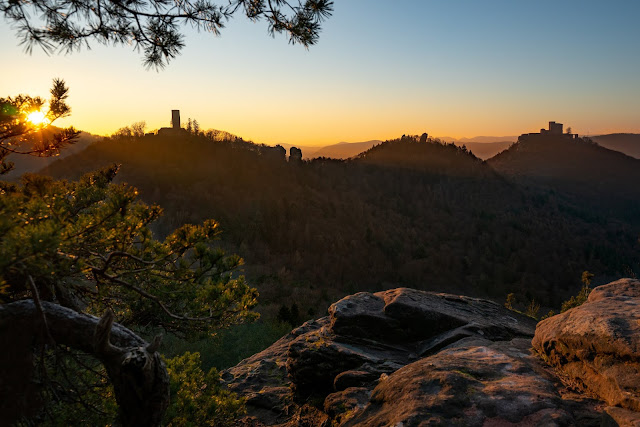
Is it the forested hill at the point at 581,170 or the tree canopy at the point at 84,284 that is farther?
the forested hill at the point at 581,170

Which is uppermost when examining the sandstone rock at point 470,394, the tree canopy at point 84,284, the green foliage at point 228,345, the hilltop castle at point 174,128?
the hilltop castle at point 174,128

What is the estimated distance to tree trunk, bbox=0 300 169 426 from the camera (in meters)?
2.83

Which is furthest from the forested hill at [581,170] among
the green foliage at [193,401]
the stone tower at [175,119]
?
the green foliage at [193,401]

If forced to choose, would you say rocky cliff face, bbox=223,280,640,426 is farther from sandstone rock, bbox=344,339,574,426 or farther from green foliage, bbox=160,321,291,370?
green foliage, bbox=160,321,291,370

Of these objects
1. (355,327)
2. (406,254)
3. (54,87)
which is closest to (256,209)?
(406,254)

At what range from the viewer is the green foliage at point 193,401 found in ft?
12.8

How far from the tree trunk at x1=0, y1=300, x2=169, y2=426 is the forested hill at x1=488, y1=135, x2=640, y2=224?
8711cm

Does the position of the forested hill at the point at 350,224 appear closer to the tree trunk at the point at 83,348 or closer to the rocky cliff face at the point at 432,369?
the rocky cliff face at the point at 432,369

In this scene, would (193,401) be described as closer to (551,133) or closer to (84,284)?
(84,284)

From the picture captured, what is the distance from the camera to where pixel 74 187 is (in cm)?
382

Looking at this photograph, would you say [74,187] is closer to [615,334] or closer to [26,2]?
[26,2]

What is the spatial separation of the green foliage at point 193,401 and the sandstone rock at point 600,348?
3712 millimetres

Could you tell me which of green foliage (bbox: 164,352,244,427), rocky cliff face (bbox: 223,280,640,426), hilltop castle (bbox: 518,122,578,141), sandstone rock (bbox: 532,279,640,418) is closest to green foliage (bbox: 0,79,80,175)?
green foliage (bbox: 164,352,244,427)

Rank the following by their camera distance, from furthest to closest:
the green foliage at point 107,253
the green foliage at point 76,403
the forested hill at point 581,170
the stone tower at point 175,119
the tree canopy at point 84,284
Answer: the forested hill at point 581,170 < the stone tower at point 175,119 < the green foliage at point 76,403 < the tree canopy at point 84,284 < the green foliage at point 107,253
